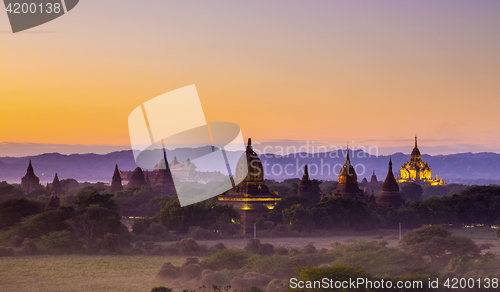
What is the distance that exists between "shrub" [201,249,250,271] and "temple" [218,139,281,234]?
25816 millimetres

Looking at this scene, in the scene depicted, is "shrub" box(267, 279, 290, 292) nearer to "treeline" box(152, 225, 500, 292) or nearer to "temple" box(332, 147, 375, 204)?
"treeline" box(152, 225, 500, 292)

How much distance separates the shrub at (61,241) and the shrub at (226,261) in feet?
45.0

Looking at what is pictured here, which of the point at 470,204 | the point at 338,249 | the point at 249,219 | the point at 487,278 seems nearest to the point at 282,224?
the point at 249,219

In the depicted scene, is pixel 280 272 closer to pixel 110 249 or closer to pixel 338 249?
pixel 338 249

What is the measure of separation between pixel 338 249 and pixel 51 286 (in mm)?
20343

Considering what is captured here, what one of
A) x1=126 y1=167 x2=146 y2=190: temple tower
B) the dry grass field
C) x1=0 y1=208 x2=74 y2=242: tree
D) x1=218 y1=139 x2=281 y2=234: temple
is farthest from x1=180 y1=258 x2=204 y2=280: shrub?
x1=126 y1=167 x2=146 y2=190: temple tower

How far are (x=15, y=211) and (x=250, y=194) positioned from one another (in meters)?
25.1

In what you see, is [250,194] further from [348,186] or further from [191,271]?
[191,271]

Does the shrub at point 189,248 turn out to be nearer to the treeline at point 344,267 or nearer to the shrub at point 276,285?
the treeline at point 344,267

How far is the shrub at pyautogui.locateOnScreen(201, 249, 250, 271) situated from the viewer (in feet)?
131

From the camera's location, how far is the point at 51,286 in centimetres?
3638

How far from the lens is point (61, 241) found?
48.4 metres

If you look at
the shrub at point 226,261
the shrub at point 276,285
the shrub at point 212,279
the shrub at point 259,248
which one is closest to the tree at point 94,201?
the shrub at point 259,248

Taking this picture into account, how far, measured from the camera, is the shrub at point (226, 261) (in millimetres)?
39875
